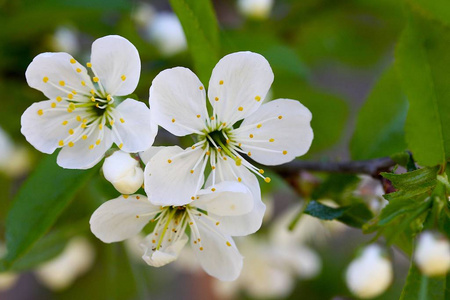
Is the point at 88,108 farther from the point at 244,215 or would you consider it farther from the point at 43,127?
the point at 244,215

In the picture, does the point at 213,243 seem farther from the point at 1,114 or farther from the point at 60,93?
the point at 1,114

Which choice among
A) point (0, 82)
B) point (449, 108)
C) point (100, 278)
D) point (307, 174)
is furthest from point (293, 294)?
point (449, 108)

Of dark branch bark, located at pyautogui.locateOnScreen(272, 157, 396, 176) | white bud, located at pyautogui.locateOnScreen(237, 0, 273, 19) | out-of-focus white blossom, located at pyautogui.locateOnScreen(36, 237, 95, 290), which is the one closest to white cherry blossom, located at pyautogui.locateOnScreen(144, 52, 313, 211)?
dark branch bark, located at pyautogui.locateOnScreen(272, 157, 396, 176)

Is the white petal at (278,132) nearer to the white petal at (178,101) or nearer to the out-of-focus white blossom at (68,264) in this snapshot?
the white petal at (178,101)

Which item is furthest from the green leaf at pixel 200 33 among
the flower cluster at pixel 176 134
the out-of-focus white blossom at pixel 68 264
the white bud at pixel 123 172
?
the out-of-focus white blossom at pixel 68 264

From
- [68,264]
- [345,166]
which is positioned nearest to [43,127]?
[345,166]

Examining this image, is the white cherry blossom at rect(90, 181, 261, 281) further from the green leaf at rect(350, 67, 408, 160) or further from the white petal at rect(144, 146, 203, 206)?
the green leaf at rect(350, 67, 408, 160)
